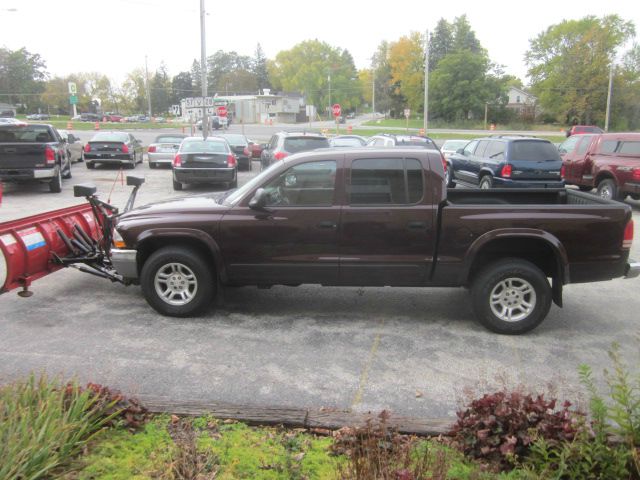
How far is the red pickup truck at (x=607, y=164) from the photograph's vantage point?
45.7 feet

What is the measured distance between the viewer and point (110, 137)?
23.4m

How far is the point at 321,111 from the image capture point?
123m

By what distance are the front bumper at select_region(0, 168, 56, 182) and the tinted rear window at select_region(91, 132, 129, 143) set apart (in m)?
7.52

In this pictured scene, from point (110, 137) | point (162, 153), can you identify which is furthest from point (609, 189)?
point (110, 137)

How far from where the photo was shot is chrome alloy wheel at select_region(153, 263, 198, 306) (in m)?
6.11

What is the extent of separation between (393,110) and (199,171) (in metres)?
89.0

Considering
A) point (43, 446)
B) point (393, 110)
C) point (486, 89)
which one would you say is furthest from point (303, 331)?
point (393, 110)

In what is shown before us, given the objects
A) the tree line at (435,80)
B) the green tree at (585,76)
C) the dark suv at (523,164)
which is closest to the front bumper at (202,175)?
the dark suv at (523,164)

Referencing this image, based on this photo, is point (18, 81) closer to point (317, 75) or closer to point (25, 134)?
point (317, 75)

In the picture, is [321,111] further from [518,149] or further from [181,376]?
[181,376]

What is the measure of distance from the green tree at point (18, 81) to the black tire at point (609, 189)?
11111cm

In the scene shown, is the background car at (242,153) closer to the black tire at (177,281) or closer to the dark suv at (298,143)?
the dark suv at (298,143)

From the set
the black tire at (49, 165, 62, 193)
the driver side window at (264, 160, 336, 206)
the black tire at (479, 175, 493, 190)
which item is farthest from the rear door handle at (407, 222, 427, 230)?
the black tire at (49, 165, 62, 193)

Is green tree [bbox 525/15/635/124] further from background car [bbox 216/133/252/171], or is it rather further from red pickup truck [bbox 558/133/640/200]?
red pickup truck [bbox 558/133/640/200]
